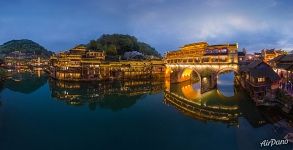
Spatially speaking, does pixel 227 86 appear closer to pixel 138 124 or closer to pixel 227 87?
pixel 227 87

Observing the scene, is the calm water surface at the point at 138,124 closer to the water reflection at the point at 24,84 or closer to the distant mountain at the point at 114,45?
the water reflection at the point at 24,84

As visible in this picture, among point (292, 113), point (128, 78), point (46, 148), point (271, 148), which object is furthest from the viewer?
point (128, 78)

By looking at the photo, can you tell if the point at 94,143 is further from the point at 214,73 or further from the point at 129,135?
the point at 214,73

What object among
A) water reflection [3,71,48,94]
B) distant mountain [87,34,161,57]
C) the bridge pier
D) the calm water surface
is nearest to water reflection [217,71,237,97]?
the bridge pier

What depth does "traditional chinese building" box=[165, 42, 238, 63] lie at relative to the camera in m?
34.7

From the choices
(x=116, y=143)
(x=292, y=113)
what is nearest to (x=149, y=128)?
(x=116, y=143)

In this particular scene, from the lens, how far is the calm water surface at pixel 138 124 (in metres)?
15.4

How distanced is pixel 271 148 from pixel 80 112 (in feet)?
55.9

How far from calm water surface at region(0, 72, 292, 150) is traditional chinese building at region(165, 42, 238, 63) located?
5.66 m

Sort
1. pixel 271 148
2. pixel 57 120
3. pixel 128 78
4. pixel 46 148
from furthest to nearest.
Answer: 1. pixel 128 78
2. pixel 57 120
3. pixel 46 148
4. pixel 271 148

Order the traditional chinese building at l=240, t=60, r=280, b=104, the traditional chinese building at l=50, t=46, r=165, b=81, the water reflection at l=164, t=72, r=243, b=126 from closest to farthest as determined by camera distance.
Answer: the water reflection at l=164, t=72, r=243, b=126, the traditional chinese building at l=240, t=60, r=280, b=104, the traditional chinese building at l=50, t=46, r=165, b=81

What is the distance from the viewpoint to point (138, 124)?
2003cm

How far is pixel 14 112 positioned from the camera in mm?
24844

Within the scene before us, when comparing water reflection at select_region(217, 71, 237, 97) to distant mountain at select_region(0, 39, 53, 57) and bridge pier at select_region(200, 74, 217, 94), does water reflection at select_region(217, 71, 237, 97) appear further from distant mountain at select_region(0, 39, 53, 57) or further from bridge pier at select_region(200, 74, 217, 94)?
distant mountain at select_region(0, 39, 53, 57)
